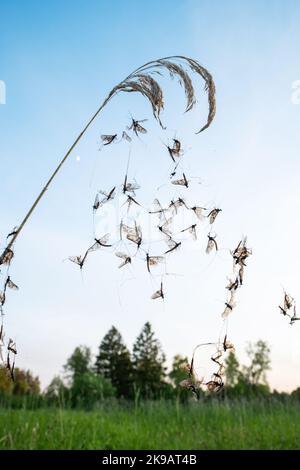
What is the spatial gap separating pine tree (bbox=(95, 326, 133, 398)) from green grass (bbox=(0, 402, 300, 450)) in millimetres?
25665

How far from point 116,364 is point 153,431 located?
31.0 metres

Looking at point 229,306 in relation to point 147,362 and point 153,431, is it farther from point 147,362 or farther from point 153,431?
point 147,362

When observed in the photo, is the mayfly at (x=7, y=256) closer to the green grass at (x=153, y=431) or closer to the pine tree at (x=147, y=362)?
the green grass at (x=153, y=431)

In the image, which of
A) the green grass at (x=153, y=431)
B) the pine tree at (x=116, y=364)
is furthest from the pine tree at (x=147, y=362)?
the green grass at (x=153, y=431)

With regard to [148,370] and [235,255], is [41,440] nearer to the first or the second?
[235,255]

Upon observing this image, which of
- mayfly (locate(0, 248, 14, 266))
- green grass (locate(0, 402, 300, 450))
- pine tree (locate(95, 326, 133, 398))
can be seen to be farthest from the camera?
pine tree (locate(95, 326, 133, 398))

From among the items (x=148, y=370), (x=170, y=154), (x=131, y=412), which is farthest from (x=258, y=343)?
(x=170, y=154)

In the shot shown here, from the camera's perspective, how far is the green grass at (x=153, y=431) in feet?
32.9

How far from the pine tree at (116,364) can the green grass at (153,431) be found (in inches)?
1010

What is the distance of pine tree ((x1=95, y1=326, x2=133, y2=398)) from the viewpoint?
40344 millimetres

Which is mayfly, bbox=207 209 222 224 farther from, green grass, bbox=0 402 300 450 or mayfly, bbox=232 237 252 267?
green grass, bbox=0 402 300 450

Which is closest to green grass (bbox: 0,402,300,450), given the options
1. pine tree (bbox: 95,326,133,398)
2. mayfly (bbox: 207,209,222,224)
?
mayfly (bbox: 207,209,222,224)

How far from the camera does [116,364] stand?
41562 mm
